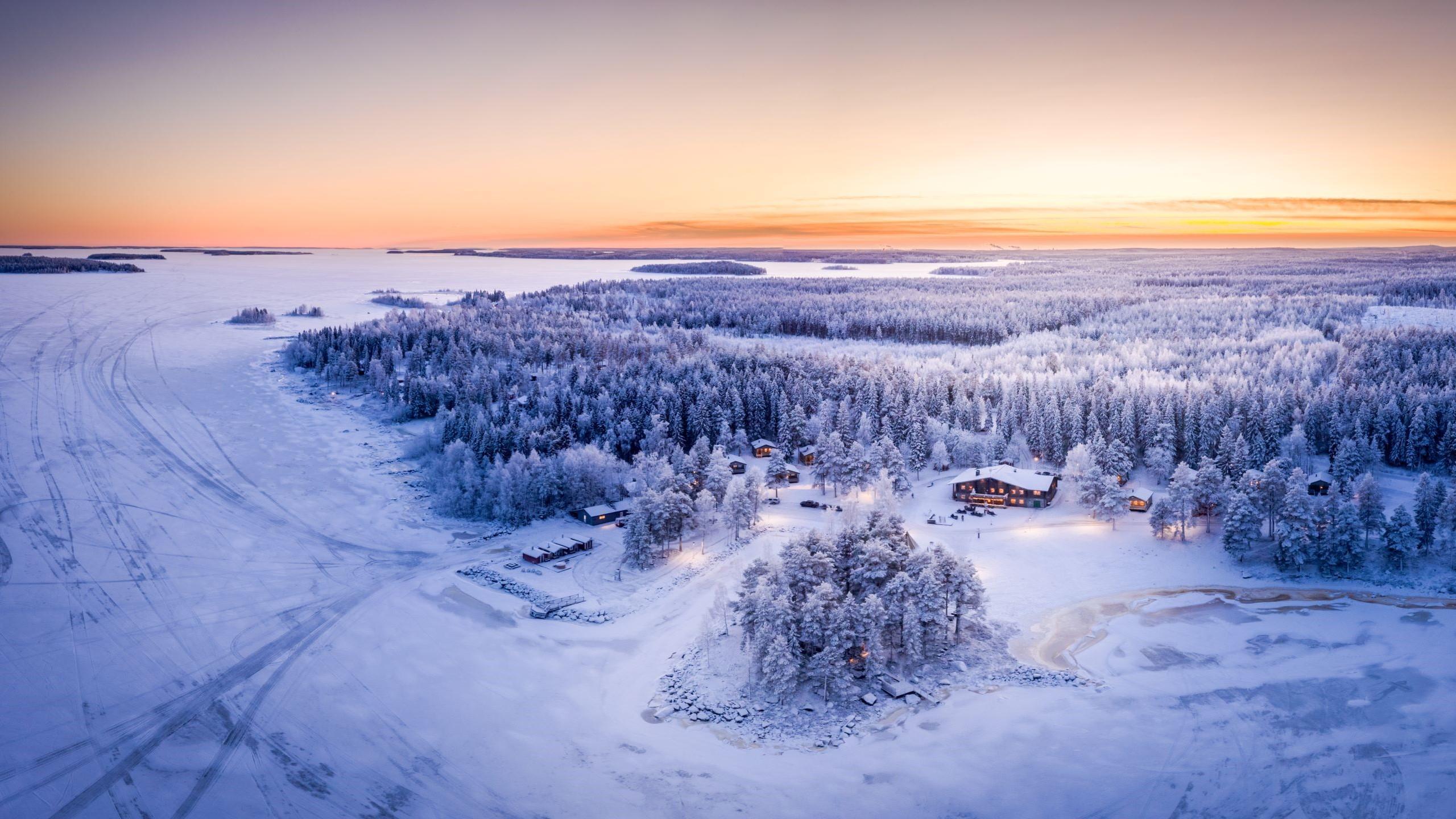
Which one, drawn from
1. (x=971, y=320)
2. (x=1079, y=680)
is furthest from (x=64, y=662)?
(x=971, y=320)

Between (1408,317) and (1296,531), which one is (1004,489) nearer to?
(1296,531)

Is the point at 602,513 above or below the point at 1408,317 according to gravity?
below

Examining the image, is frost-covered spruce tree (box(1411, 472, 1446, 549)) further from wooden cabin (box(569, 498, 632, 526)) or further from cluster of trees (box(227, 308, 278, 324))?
cluster of trees (box(227, 308, 278, 324))

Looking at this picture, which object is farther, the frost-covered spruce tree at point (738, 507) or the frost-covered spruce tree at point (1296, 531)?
the frost-covered spruce tree at point (738, 507)

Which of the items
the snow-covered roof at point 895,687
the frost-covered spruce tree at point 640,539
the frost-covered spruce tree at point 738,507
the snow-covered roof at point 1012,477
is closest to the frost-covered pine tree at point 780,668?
the snow-covered roof at point 895,687

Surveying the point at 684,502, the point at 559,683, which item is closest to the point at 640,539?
the point at 684,502

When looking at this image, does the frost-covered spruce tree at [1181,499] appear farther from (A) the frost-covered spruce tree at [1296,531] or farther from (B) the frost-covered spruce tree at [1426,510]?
(B) the frost-covered spruce tree at [1426,510]
